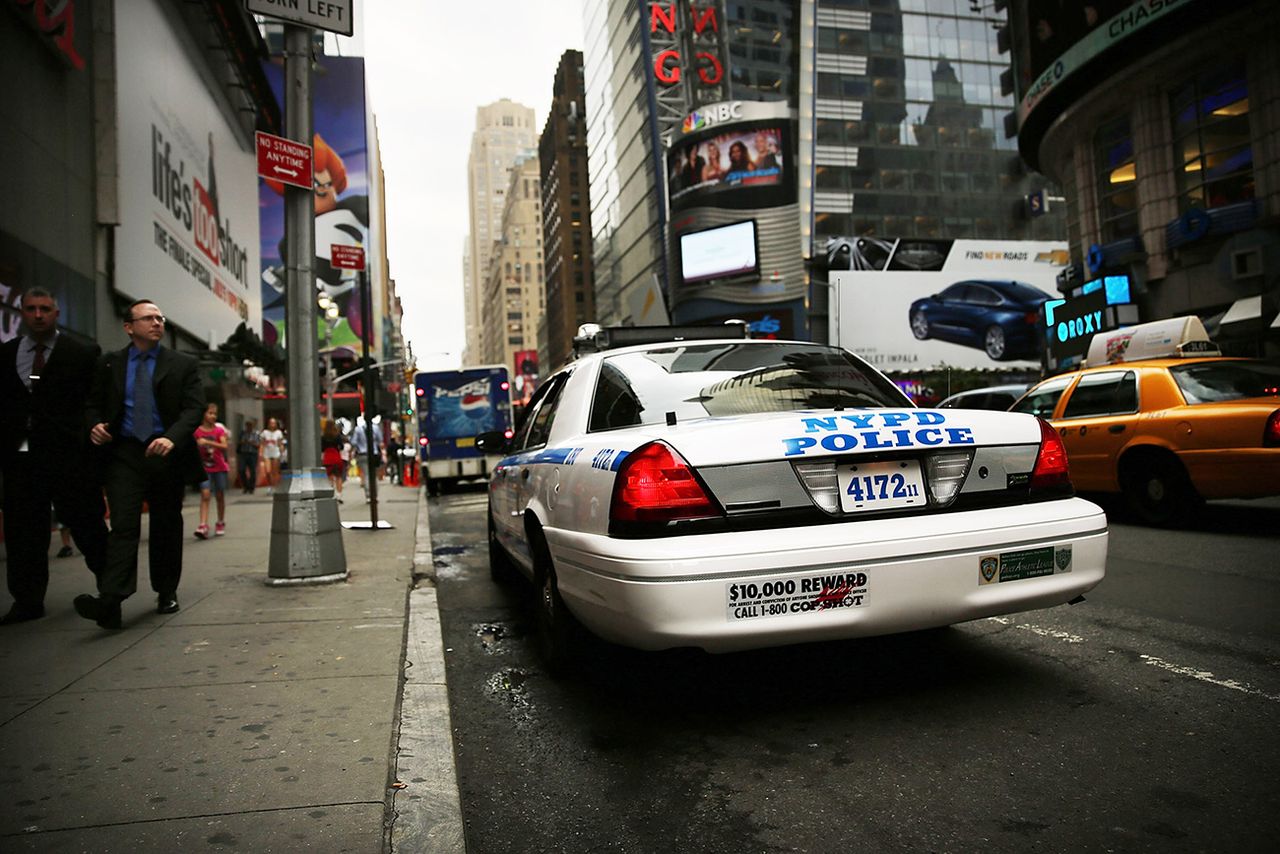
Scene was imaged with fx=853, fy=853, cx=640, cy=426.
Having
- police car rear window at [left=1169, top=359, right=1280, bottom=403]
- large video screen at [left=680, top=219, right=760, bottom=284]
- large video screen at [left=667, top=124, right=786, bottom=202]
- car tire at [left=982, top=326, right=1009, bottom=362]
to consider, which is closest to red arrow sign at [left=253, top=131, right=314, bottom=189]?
police car rear window at [left=1169, top=359, right=1280, bottom=403]

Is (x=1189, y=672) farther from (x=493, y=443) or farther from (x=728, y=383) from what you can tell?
(x=493, y=443)

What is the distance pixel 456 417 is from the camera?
70.1 ft

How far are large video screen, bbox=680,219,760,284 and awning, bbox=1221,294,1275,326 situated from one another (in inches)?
1454

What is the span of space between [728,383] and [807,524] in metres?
1.02

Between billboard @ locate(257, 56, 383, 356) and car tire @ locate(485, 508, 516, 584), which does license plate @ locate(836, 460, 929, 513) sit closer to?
car tire @ locate(485, 508, 516, 584)

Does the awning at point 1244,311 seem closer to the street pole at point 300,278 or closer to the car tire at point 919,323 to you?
the street pole at point 300,278

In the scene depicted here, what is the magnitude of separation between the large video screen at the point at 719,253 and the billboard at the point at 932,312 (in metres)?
6.04

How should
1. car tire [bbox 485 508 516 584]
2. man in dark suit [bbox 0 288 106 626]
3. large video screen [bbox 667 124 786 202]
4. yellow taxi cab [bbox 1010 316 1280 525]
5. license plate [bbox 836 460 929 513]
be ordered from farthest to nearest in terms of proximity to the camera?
large video screen [bbox 667 124 786 202]
yellow taxi cab [bbox 1010 316 1280 525]
car tire [bbox 485 508 516 584]
man in dark suit [bbox 0 288 106 626]
license plate [bbox 836 460 929 513]

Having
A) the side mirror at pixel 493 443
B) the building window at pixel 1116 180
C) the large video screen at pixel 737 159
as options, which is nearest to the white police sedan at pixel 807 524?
the side mirror at pixel 493 443

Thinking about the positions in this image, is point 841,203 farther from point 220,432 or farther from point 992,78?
point 220,432

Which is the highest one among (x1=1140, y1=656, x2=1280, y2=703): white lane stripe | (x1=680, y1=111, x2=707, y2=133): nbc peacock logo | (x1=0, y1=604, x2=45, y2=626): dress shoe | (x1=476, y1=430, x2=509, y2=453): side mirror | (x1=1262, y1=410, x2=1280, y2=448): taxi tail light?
(x1=680, y1=111, x2=707, y2=133): nbc peacock logo

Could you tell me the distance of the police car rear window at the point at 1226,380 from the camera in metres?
7.29

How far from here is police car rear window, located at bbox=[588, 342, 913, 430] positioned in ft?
12.5

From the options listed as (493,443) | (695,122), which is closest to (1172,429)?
(493,443)
